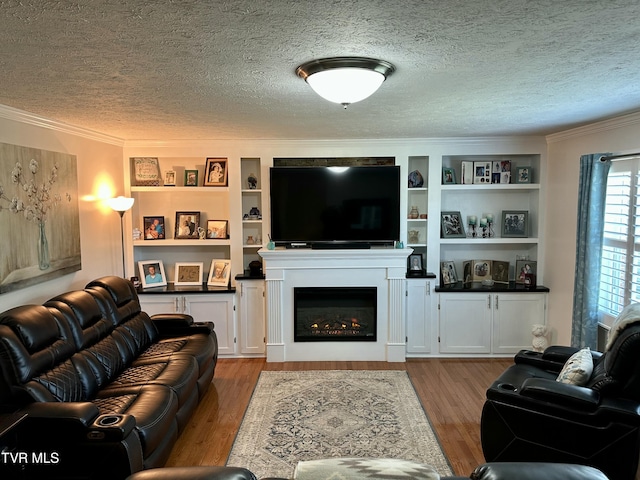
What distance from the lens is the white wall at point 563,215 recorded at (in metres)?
4.38

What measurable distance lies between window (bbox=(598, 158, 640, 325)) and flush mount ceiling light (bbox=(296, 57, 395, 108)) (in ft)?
8.60

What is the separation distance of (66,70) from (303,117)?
72.7 inches

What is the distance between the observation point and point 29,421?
8.10 ft

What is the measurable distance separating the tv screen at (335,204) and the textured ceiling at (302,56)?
1.49m

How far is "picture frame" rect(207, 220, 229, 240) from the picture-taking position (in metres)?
5.42

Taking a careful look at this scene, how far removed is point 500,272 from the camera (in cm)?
544

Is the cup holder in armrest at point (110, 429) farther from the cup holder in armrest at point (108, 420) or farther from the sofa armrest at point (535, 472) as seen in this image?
the sofa armrest at point (535, 472)

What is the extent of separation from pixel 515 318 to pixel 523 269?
584 millimetres

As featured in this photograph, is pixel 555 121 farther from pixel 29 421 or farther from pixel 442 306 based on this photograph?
pixel 29 421

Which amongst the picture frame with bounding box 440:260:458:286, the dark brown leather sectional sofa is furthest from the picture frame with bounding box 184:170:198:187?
the picture frame with bounding box 440:260:458:286

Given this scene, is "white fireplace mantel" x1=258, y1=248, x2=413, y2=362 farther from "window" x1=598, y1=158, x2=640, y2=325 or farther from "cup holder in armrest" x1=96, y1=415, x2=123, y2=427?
"cup holder in armrest" x1=96, y1=415, x2=123, y2=427

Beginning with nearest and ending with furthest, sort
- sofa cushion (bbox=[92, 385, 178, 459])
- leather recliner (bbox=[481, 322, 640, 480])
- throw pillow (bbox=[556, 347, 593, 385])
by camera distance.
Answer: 1. leather recliner (bbox=[481, 322, 640, 480])
2. sofa cushion (bbox=[92, 385, 178, 459])
3. throw pillow (bbox=[556, 347, 593, 385])

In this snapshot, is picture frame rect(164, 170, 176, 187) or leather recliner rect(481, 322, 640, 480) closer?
leather recliner rect(481, 322, 640, 480)

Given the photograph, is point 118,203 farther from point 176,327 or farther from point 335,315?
point 335,315
